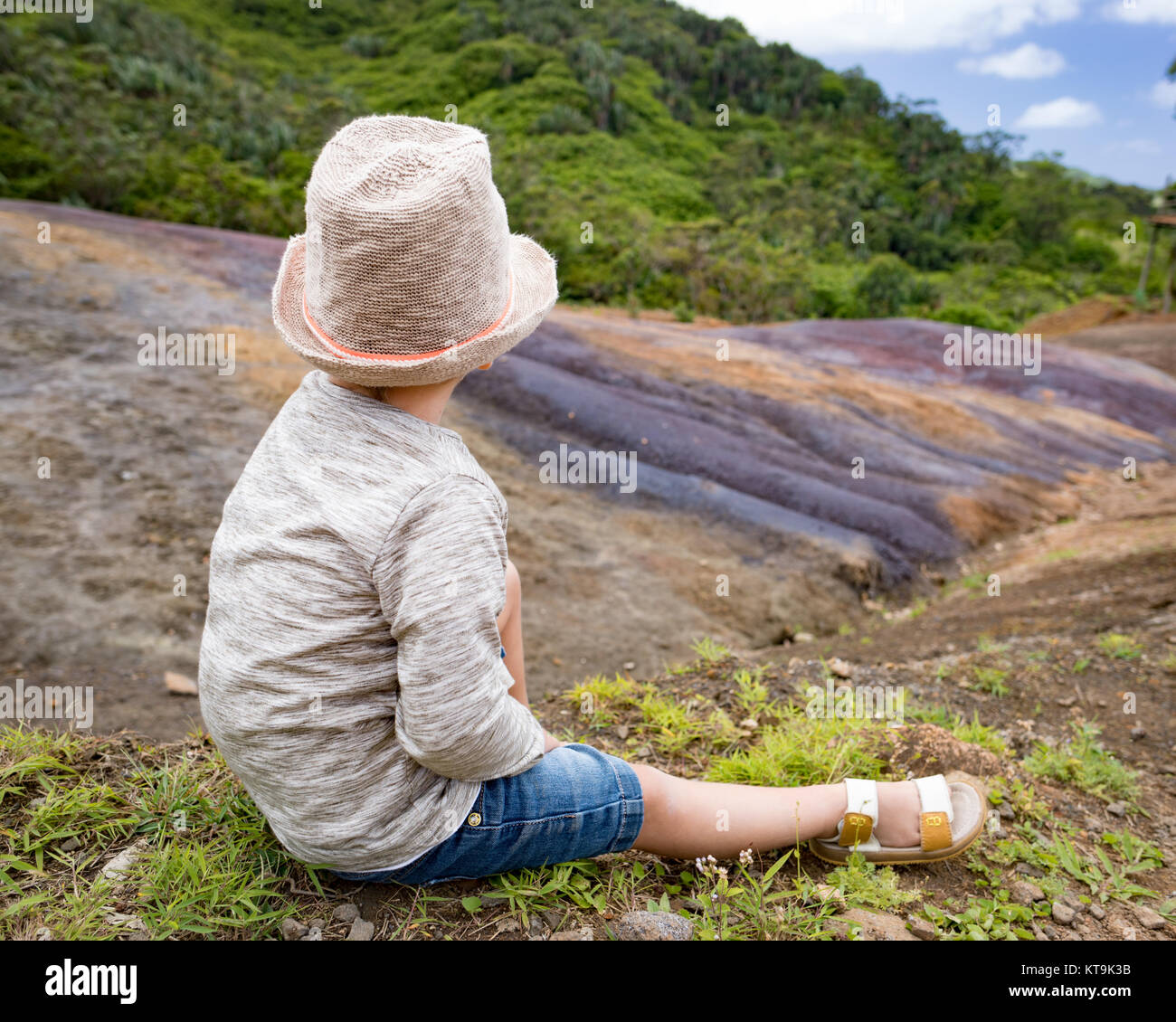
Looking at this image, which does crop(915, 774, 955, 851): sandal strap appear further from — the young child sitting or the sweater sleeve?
the sweater sleeve

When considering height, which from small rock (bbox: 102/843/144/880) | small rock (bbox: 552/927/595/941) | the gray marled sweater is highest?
the gray marled sweater

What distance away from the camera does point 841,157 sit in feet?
162

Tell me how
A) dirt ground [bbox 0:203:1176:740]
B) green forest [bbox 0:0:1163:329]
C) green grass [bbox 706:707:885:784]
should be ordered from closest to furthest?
green grass [bbox 706:707:885:784], dirt ground [bbox 0:203:1176:740], green forest [bbox 0:0:1163:329]

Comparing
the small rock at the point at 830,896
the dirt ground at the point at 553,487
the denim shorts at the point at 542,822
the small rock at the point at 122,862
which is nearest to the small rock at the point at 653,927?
the denim shorts at the point at 542,822

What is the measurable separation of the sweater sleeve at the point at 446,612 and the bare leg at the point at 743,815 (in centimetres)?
65

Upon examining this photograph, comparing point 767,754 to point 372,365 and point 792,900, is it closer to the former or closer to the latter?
point 792,900

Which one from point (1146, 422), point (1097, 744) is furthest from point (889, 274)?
point (1097, 744)

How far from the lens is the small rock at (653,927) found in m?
1.93

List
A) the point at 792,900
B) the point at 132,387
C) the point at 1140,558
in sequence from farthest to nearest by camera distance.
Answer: the point at 132,387, the point at 1140,558, the point at 792,900

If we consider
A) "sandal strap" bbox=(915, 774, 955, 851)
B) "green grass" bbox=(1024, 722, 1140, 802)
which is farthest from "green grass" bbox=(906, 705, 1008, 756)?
"sandal strap" bbox=(915, 774, 955, 851)

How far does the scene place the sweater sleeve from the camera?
4.99ft

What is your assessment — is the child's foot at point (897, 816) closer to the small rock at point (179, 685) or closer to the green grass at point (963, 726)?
the green grass at point (963, 726)

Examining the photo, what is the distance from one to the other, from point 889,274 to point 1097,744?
3026cm

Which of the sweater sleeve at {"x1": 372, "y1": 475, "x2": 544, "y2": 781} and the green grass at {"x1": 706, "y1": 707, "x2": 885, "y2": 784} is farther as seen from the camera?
the green grass at {"x1": 706, "y1": 707, "x2": 885, "y2": 784}
